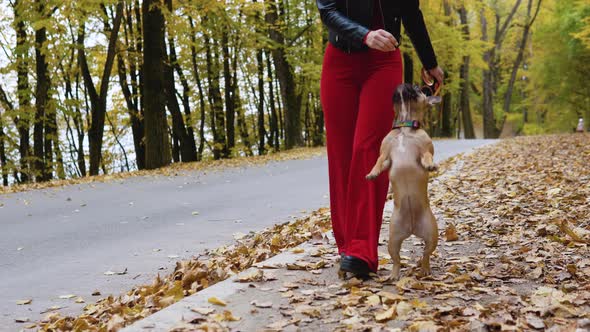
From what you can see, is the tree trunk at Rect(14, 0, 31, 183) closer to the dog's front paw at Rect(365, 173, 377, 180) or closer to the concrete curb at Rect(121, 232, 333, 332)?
the concrete curb at Rect(121, 232, 333, 332)

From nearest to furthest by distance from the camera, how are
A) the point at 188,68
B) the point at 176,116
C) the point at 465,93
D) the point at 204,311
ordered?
the point at 204,311 < the point at 176,116 < the point at 188,68 < the point at 465,93

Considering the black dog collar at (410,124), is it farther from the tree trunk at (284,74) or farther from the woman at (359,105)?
the tree trunk at (284,74)

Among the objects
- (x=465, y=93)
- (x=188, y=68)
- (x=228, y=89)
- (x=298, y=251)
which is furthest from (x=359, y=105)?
(x=465, y=93)

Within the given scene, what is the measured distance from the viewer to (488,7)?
34219mm

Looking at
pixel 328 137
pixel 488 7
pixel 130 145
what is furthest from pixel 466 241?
pixel 130 145

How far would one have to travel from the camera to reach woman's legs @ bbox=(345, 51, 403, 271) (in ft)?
11.9

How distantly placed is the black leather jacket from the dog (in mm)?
403

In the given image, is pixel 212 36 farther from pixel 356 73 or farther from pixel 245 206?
pixel 356 73

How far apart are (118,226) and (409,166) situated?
5147 mm

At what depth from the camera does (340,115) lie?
383 centimetres

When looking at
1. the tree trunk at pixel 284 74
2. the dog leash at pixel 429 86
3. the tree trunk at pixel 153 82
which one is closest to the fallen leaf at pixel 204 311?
the dog leash at pixel 429 86

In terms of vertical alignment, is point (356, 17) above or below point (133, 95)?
below

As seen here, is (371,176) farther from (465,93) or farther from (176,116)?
(465,93)

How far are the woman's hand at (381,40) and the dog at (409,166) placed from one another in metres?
0.27
